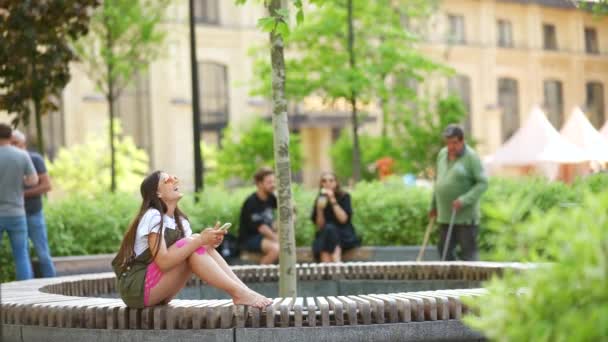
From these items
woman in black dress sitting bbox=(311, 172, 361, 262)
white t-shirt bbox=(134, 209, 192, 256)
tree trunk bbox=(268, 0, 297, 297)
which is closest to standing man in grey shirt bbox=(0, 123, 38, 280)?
woman in black dress sitting bbox=(311, 172, 361, 262)

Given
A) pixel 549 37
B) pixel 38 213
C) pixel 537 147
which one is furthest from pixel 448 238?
pixel 549 37

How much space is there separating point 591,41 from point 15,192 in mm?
54850

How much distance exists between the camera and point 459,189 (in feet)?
39.0

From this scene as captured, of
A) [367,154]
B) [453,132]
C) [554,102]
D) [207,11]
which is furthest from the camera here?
[554,102]

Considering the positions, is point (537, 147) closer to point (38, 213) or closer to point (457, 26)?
point (38, 213)

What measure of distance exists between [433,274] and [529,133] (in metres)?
19.6

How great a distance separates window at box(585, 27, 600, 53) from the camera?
2454 inches

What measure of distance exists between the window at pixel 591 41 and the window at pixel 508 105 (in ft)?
21.5

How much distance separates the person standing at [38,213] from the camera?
12047 millimetres

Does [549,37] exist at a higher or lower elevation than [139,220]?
higher

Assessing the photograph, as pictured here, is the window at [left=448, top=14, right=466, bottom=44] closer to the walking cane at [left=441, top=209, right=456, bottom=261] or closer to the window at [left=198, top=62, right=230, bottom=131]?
the window at [left=198, top=62, right=230, bottom=131]

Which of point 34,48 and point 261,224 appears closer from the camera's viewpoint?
point 261,224

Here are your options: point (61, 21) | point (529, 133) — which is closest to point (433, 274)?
point (61, 21)

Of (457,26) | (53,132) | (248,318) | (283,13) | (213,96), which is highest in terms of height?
(457,26)
